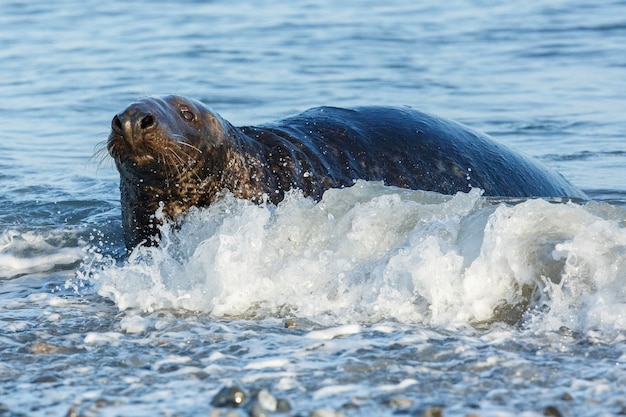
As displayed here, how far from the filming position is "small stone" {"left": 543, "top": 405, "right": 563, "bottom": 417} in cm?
388

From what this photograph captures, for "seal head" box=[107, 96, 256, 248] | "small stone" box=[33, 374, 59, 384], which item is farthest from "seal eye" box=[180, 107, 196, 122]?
"small stone" box=[33, 374, 59, 384]

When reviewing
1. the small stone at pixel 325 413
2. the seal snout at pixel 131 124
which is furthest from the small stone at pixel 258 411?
the seal snout at pixel 131 124

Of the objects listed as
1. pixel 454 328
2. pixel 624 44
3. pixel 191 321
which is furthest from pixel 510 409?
pixel 624 44

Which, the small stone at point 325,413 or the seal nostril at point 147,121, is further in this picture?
the seal nostril at point 147,121

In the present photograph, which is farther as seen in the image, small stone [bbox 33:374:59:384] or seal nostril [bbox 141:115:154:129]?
seal nostril [bbox 141:115:154:129]

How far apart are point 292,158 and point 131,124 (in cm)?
133

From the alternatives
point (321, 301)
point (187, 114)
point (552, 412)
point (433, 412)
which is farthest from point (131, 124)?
point (552, 412)

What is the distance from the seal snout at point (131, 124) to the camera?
5.66m

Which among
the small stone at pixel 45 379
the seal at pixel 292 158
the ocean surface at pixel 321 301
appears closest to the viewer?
the ocean surface at pixel 321 301

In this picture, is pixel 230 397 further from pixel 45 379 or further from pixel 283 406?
pixel 45 379

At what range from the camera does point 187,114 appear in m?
6.17

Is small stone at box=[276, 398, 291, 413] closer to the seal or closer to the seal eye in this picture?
the seal

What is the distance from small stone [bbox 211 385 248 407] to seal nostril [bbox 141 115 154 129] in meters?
2.02

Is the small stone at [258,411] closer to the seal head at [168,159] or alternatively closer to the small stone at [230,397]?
the small stone at [230,397]
